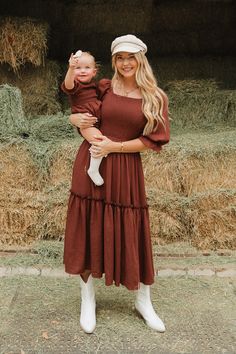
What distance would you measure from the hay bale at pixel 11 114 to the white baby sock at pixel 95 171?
1700 millimetres

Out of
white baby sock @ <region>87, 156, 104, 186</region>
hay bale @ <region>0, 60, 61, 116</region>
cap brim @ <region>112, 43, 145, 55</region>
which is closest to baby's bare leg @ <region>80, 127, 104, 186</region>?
white baby sock @ <region>87, 156, 104, 186</region>

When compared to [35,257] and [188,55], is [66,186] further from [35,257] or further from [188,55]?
[188,55]

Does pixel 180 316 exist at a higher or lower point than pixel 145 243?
lower

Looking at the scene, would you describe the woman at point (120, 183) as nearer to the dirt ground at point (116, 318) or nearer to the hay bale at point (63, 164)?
the dirt ground at point (116, 318)

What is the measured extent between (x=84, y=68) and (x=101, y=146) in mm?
426

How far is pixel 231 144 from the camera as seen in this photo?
14.8 feet

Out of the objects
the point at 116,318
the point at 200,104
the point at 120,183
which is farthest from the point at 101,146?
the point at 200,104

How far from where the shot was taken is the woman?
2.90 meters

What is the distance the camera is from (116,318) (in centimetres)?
335

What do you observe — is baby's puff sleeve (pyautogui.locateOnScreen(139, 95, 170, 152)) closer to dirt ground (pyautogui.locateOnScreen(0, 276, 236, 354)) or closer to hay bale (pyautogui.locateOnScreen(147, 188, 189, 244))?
dirt ground (pyautogui.locateOnScreen(0, 276, 236, 354))

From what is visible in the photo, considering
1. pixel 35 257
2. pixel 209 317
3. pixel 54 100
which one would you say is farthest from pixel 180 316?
pixel 54 100

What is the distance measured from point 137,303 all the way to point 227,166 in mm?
1629

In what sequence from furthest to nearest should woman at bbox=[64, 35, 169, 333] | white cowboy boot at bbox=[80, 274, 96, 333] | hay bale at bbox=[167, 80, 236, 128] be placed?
hay bale at bbox=[167, 80, 236, 128] → white cowboy boot at bbox=[80, 274, 96, 333] → woman at bbox=[64, 35, 169, 333]

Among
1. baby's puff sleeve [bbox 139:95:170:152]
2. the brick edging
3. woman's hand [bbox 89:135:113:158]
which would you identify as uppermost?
baby's puff sleeve [bbox 139:95:170:152]
